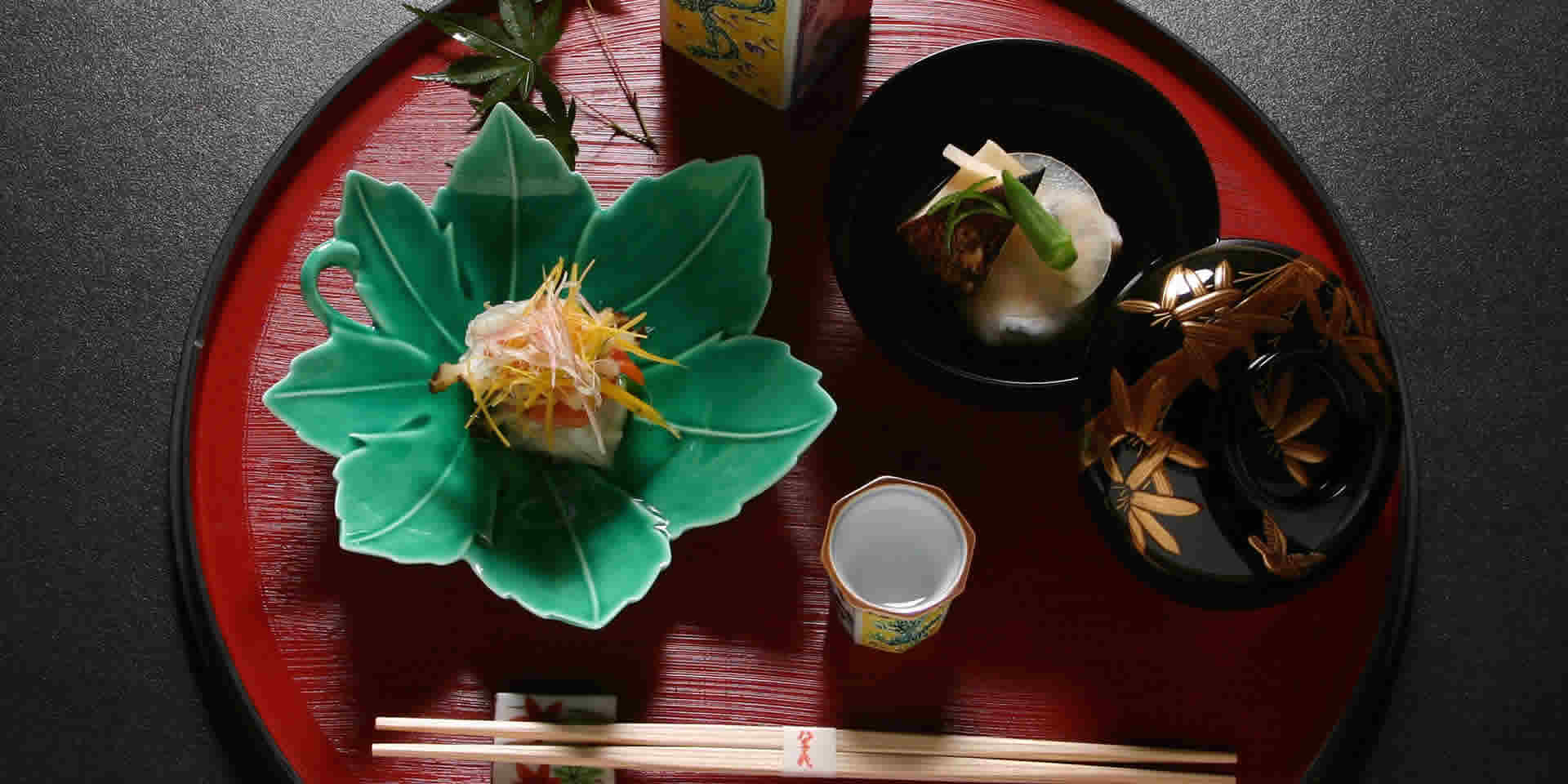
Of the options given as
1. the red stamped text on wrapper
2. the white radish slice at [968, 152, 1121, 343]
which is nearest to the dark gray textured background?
the white radish slice at [968, 152, 1121, 343]

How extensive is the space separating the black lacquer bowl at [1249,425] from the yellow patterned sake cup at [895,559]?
0.48 ft

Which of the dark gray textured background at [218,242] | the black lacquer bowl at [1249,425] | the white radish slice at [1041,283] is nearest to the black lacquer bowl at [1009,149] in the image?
the white radish slice at [1041,283]

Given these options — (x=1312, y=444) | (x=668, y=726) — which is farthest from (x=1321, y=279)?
(x=668, y=726)

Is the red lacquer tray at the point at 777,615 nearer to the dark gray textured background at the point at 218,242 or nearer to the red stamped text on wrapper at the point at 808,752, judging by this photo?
the red stamped text on wrapper at the point at 808,752

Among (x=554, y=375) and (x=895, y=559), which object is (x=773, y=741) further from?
(x=554, y=375)

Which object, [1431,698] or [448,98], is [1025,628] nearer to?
[1431,698]

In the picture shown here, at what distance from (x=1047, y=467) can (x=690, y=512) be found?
0.37 metres

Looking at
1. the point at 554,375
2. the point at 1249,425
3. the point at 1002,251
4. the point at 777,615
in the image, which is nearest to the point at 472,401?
the point at 554,375

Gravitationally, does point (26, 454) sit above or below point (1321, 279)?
below

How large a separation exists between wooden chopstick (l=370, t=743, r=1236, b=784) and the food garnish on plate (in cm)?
41

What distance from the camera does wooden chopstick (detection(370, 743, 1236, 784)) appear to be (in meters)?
1.03

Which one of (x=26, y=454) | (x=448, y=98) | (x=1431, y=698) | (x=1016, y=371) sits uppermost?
(x=448, y=98)

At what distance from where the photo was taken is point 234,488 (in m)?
1.12

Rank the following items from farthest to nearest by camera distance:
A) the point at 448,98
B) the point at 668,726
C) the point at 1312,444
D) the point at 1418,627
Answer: the point at 1418,627, the point at 448,98, the point at 668,726, the point at 1312,444
